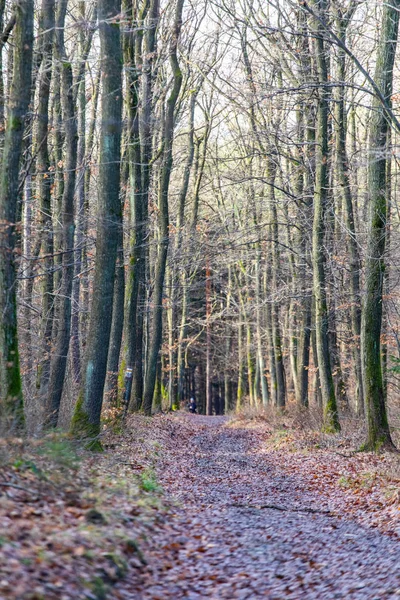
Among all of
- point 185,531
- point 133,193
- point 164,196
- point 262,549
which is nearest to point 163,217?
point 164,196

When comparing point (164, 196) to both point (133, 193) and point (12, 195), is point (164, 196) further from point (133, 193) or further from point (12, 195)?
point (12, 195)

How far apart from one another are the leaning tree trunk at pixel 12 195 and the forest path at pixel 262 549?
10.5 ft

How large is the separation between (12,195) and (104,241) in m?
2.75

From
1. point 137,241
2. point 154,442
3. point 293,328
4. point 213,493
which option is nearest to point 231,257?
point 293,328

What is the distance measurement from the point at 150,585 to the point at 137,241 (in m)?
14.6

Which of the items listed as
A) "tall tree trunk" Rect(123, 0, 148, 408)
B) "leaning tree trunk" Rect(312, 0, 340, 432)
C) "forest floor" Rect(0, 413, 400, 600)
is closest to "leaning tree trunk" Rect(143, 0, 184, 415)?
"tall tree trunk" Rect(123, 0, 148, 408)

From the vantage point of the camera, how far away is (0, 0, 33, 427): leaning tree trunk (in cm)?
954

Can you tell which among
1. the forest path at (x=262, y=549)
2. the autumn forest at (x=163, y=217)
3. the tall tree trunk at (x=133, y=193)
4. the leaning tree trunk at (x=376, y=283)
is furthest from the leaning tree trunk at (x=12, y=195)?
the tall tree trunk at (x=133, y=193)

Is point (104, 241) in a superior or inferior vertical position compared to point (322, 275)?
inferior

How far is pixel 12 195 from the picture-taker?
387 inches

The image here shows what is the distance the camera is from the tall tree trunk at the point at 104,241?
40.1 ft

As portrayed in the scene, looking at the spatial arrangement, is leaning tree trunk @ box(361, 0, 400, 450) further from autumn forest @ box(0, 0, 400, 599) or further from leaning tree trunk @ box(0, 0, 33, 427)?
leaning tree trunk @ box(0, 0, 33, 427)

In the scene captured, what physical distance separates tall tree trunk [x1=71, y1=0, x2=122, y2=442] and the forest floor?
122cm

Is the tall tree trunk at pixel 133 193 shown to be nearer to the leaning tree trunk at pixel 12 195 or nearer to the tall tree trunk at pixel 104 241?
the tall tree trunk at pixel 104 241
